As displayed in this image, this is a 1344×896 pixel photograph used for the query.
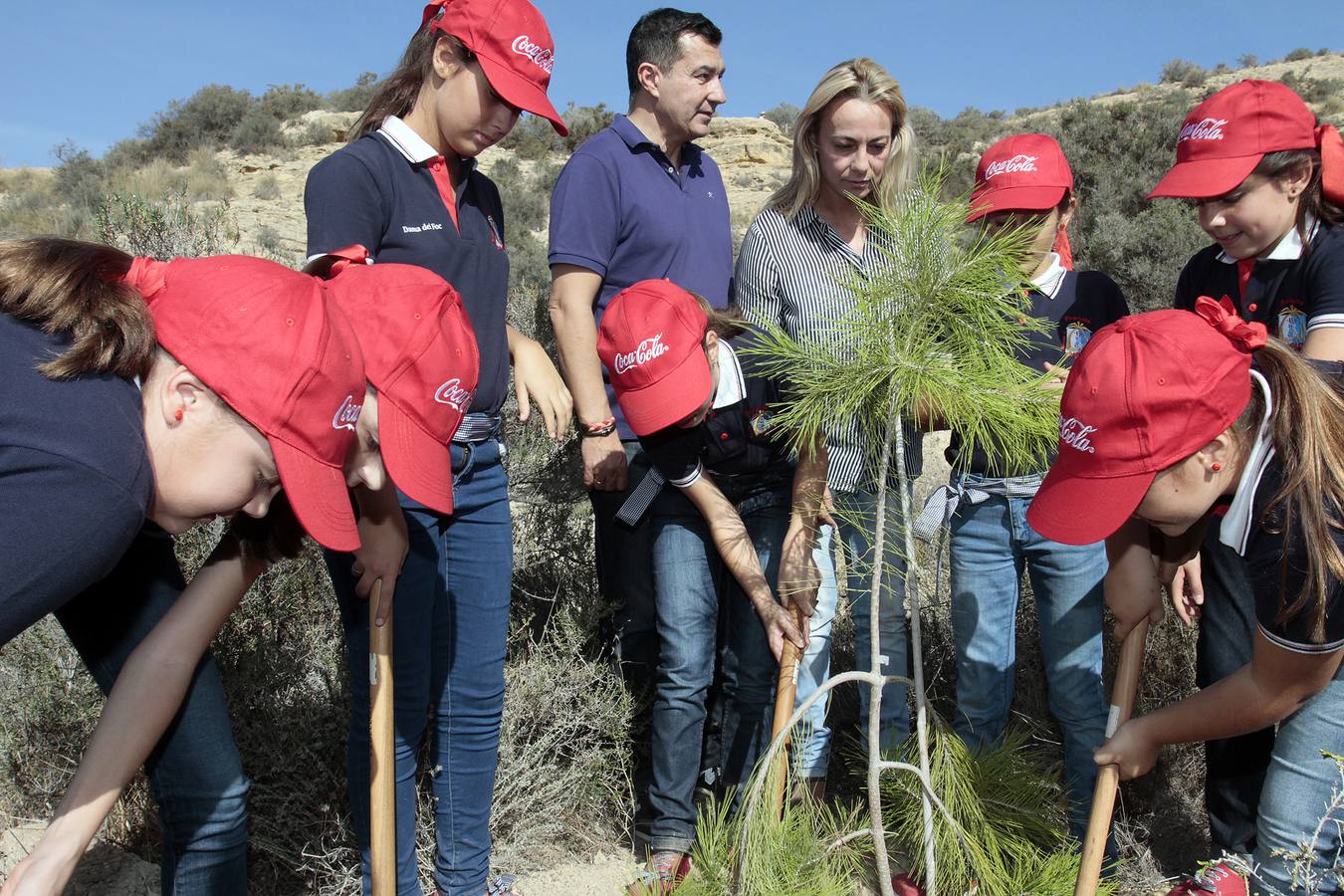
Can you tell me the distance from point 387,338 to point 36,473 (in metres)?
0.71

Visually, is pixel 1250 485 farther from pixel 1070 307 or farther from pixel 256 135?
pixel 256 135

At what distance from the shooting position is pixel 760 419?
98.0 inches

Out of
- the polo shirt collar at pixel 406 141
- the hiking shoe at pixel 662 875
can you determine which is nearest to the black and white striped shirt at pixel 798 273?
the polo shirt collar at pixel 406 141

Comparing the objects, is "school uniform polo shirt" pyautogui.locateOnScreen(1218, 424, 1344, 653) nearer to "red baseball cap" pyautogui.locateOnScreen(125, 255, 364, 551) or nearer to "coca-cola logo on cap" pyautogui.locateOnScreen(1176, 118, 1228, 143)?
"coca-cola logo on cap" pyautogui.locateOnScreen(1176, 118, 1228, 143)

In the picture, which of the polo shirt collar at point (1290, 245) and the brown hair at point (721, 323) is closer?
the polo shirt collar at point (1290, 245)

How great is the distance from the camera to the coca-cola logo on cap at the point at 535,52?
2311 mm

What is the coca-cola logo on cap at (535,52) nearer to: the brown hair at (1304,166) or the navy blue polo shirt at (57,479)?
the navy blue polo shirt at (57,479)

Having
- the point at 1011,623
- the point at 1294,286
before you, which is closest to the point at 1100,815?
the point at 1011,623

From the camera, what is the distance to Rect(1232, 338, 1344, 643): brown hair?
153cm

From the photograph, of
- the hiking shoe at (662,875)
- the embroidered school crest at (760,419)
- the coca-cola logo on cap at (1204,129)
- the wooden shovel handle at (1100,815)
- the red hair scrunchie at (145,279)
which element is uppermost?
the coca-cola logo on cap at (1204,129)

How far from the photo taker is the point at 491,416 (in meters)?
2.32

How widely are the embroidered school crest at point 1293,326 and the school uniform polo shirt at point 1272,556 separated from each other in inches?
34.4

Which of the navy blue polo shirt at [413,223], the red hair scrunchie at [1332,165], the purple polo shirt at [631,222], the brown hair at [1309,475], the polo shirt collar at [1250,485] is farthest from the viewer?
the purple polo shirt at [631,222]

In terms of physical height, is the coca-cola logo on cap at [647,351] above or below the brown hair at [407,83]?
below
